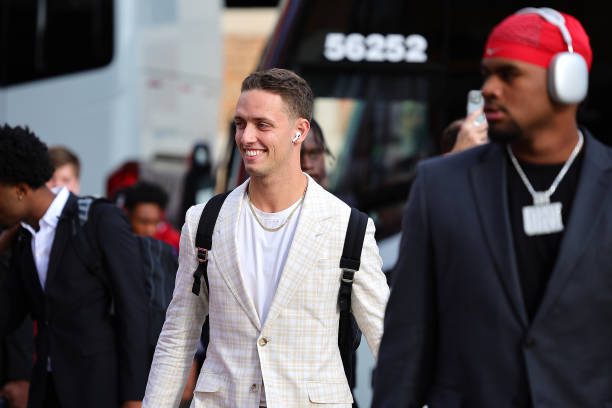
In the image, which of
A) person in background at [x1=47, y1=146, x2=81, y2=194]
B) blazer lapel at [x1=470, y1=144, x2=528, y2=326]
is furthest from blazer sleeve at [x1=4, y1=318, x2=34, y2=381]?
blazer lapel at [x1=470, y1=144, x2=528, y2=326]

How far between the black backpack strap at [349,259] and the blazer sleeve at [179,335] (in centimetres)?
42

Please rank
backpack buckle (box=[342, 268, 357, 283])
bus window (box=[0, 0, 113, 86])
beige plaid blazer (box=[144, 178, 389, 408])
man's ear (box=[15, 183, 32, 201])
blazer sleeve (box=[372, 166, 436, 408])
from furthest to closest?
bus window (box=[0, 0, 113, 86])
man's ear (box=[15, 183, 32, 201])
backpack buckle (box=[342, 268, 357, 283])
beige plaid blazer (box=[144, 178, 389, 408])
blazer sleeve (box=[372, 166, 436, 408])

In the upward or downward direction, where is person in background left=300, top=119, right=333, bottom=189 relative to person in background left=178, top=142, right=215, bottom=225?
upward

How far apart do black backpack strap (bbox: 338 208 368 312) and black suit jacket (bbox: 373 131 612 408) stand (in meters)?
0.80

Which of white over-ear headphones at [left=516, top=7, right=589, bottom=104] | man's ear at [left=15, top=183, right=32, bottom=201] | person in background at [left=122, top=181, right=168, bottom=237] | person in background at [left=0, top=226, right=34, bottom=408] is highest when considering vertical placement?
white over-ear headphones at [left=516, top=7, right=589, bottom=104]

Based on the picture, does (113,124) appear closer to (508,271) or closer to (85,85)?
(85,85)

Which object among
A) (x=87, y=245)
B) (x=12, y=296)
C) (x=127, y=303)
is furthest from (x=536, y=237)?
(x=12, y=296)

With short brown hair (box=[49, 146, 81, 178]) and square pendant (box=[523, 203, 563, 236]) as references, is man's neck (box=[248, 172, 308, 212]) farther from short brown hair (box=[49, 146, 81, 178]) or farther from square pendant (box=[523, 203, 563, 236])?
short brown hair (box=[49, 146, 81, 178])

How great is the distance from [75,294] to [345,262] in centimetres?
125

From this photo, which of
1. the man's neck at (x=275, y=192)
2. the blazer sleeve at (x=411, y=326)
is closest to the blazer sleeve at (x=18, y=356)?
the man's neck at (x=275, y=192)

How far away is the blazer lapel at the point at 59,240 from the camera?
15.8 ft

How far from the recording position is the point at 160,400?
160 inches

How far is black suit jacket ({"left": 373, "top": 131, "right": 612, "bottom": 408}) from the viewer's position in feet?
9.65

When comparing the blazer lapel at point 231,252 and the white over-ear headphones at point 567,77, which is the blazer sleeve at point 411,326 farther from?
the blazer lapel at point 231,252
